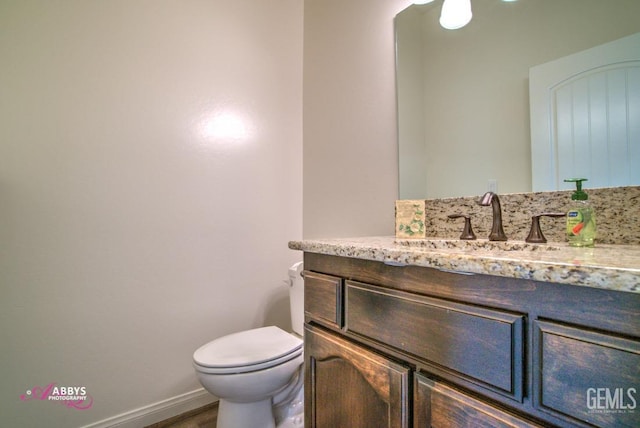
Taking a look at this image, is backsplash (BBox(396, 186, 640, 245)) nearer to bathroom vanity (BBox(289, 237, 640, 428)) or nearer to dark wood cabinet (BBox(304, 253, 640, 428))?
bathroom vanity (BBox(289, 237, 640, 428))

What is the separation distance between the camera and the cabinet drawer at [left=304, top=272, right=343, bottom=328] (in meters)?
0.83

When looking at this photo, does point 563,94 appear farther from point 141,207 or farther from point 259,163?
point 141,207

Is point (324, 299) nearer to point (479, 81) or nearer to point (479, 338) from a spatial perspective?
point (479, 338)

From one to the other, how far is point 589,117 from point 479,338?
805mm

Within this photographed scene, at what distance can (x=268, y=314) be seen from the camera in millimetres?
1830

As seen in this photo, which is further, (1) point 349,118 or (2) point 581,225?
(1) point 349,118

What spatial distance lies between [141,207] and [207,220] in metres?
0.32

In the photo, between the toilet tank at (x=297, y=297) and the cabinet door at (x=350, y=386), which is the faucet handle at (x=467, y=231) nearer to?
the cabinet door at (x=350, y=386)

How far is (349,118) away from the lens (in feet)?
5.32

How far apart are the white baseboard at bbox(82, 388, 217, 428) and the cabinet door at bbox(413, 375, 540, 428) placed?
1365 millimetres

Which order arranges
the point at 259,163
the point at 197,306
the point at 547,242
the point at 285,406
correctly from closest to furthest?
the point at 547,242
the point at 285,406
the point at 197,306
the point at 259,163

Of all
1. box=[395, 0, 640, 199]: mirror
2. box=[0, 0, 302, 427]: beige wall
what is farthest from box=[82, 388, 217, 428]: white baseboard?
box=[395, 0, 640, 199]: mirror

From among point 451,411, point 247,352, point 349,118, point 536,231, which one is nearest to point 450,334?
point 451,411

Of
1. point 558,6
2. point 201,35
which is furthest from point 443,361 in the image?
point 201,35
